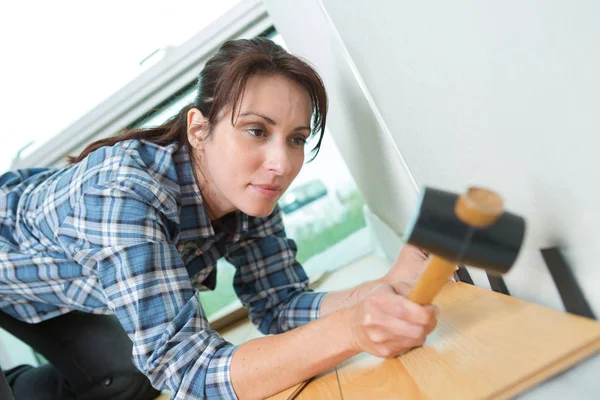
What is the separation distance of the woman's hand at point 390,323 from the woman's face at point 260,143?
16.4 inches

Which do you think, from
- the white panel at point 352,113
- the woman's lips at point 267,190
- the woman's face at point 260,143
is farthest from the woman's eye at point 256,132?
the white panel at point 352,113

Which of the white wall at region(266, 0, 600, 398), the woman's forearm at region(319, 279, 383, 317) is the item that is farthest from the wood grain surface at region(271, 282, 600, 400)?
the woman's forearm at region(319, 279, 383, 317)

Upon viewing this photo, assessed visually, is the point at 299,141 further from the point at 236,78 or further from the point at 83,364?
the point at 83,364

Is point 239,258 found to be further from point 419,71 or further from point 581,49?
point 581,49

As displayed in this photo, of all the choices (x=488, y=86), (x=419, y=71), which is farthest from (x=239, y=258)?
(x=488, y=86)

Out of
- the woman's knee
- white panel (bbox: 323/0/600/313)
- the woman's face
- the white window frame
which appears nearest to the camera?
white panel (bbox: 323/0/600/313)

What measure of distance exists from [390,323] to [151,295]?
16.2 inches

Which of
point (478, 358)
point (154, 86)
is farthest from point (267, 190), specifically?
point (154, 86)

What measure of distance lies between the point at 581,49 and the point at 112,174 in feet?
2.50

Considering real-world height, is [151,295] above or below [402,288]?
above

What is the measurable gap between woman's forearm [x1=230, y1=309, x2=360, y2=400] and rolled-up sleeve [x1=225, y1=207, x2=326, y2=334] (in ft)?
1.37

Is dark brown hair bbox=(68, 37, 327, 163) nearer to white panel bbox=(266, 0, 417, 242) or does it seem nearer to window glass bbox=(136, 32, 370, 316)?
white panel bbox=(266, 0, 417, 242)

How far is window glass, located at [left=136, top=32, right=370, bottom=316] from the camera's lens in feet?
6.91

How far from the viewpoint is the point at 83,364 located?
1.27 m
